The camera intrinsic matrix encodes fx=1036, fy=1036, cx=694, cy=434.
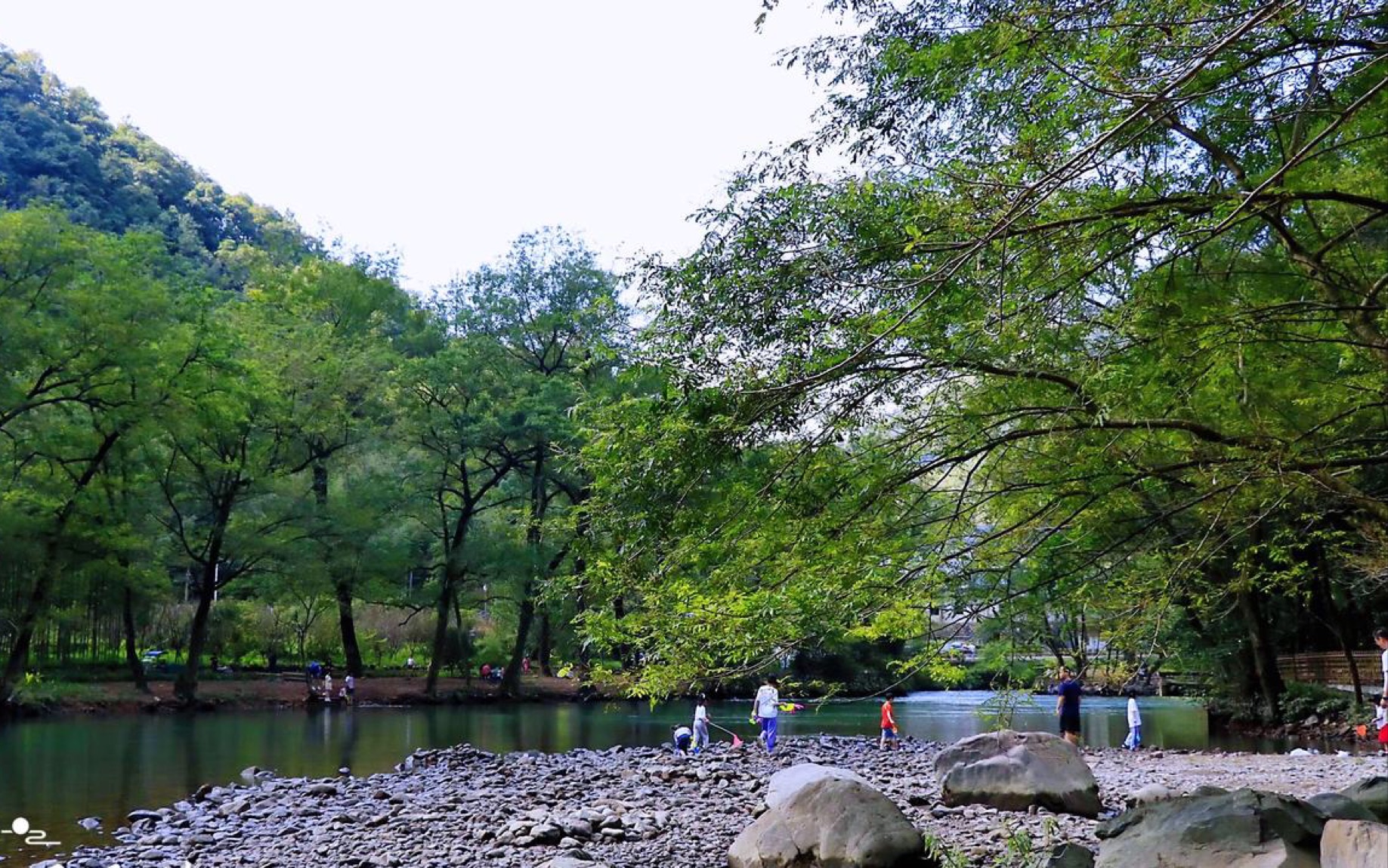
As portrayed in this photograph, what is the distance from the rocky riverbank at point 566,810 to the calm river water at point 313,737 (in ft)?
3.31

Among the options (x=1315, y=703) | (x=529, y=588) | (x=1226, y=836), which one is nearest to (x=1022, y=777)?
(x=1226, y=836)

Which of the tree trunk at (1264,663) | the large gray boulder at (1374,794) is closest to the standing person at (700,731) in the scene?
the large gray boulder at (1374,794)

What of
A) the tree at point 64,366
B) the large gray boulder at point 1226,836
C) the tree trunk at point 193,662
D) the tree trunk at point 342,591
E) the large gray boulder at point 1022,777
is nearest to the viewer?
the large gray boulder at point 1226,836

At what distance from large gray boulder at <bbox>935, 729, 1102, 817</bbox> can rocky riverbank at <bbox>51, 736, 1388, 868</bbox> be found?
7.7 inches

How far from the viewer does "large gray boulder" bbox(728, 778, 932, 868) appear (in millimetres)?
7426

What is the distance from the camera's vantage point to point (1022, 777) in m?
9.83

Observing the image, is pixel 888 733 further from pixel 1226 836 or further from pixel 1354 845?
pixel 1354 845

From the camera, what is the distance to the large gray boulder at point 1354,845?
499 centimetres

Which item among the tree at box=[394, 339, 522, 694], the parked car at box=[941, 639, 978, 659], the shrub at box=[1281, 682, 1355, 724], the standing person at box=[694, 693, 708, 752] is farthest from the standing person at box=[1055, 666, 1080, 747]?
the tree at box=[394, 339, 522, 694]

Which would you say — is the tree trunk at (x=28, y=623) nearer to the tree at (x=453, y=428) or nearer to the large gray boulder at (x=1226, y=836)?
the tree at (x=453, y=428)

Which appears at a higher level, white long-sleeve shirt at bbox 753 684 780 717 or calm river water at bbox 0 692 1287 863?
white long-sleeve shirt at bbox 753 684 780 717

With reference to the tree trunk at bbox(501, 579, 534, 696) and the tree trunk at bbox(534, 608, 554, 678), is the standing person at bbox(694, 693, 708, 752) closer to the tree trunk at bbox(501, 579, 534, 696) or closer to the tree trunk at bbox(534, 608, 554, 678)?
the tree trunk at bbox(501, 579, 534, 696)

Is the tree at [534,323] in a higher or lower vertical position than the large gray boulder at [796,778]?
higher

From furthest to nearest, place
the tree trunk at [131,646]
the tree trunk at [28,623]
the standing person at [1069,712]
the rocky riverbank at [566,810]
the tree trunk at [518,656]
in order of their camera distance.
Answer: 1. the tree trunk at [518,656]
2. the tree trunk at [131,646]
3. the tree trunk at [28,623]
4. the standing person at [1069,712]
5. the rocky riverbank at [566,810]
